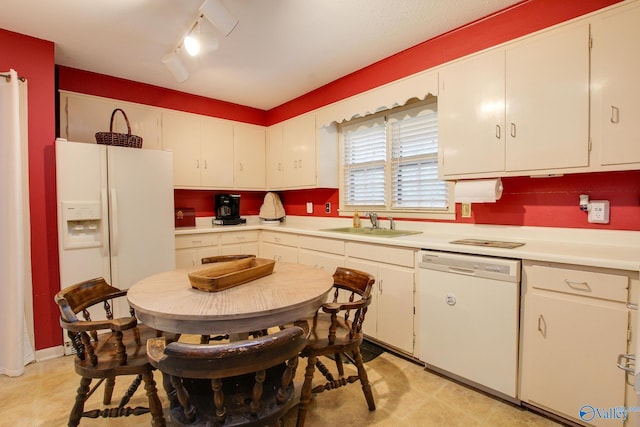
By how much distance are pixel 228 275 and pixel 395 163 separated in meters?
2.14

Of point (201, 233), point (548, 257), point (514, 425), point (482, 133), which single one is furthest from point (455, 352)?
point (201, 233)

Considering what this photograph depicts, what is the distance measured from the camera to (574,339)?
63.4 inches

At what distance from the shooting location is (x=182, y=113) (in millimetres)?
3699

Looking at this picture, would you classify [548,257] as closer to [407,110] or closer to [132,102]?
[407,110]

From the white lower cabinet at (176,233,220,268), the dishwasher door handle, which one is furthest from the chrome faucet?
the white lower cabinet at (176,233,220,268)

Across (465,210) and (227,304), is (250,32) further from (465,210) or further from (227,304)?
(465,210)

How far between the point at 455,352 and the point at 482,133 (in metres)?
1.50

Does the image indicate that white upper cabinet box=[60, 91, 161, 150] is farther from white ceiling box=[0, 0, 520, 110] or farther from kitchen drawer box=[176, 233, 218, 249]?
kitchen drawer box=[176, 233, 218, 249]

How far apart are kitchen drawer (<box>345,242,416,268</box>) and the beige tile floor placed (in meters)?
0.78

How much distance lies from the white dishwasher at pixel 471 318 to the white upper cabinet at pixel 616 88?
0.80 m

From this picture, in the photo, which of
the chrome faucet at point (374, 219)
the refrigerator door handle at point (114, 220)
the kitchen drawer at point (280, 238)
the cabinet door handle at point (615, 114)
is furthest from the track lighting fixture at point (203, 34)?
the cabinet door handle at point (615, 114)

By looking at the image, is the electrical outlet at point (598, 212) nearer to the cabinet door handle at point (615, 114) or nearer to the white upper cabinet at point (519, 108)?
the white upper cabinet at point (519, 108)

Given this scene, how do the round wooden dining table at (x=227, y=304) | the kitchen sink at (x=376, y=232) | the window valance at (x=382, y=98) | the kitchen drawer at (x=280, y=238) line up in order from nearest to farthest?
1. the round wooden dining table at (x=227, y=304)
2. the window valance at (x=382, y=98)
3. the kitchen sink at (x=376, y=232)
4. the kitchen drawer at (x=280, y=238)

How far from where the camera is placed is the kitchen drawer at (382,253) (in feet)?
7.57
